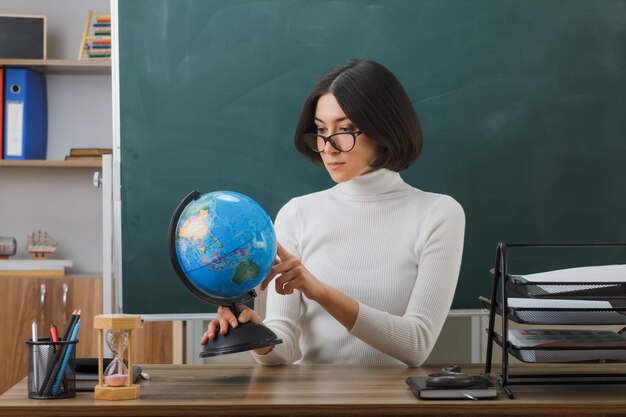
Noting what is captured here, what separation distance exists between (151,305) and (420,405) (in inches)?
66.8

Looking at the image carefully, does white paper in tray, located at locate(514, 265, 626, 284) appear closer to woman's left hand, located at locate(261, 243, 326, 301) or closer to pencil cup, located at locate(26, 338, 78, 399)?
woman's left hand, located at locate(261, 243, 326, 301)

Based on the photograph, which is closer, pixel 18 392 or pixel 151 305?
pixel 18 392

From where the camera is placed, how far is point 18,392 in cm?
150

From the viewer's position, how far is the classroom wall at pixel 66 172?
3908mm

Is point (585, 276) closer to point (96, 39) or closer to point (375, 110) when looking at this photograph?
point (375, 110)

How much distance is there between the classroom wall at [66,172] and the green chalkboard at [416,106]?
1.09 metres

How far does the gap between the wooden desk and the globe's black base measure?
0.19ft

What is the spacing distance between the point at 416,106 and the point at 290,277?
141 centimetres

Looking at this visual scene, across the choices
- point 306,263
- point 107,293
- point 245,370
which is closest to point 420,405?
point 245,370

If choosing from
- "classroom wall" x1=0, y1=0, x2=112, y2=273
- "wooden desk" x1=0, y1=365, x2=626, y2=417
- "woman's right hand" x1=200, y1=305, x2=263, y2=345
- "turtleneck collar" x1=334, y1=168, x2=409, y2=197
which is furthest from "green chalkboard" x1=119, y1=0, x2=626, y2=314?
"wooden desk" x1=0, y1=365, x2=626, y2=417

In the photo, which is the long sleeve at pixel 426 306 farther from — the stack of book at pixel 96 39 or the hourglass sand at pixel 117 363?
the stack of book at pixel 96 39

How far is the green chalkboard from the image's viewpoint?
290cm

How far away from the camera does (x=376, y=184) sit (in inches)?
89.5

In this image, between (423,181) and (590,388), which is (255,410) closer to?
(590,388)
